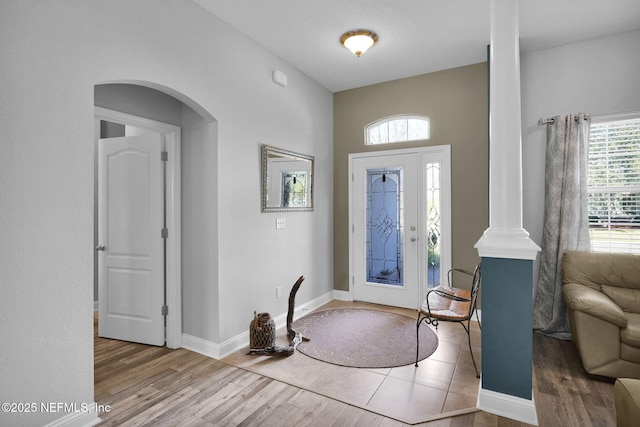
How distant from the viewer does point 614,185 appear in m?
3.40

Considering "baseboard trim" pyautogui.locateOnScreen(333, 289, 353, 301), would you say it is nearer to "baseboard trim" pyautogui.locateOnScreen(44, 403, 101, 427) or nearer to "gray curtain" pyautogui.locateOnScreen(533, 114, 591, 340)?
"gray curtain" pyautogui.locateOnScreen(533, 114, 591, 340)

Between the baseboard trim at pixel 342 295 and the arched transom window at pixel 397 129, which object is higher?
the arched transom window at pixel 397 129

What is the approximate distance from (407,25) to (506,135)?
161 centimetres

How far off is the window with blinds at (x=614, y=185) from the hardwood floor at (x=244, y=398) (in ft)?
4.33

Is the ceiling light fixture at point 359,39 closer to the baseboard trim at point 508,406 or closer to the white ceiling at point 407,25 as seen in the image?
the white ceiling at point 407,25

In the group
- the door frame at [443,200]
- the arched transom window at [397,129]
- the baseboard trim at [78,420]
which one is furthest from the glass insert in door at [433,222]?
the baseboard trim at [78,420]

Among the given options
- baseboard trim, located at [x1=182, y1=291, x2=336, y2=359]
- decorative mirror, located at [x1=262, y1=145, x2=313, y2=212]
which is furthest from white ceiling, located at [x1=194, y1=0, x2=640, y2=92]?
baseboard trim, located at [x1=182, y1=291, x2=336, y2=359]

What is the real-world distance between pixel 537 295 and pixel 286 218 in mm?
2827

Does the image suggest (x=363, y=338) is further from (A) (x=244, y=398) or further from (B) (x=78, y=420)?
(B) (x=78, y=420)

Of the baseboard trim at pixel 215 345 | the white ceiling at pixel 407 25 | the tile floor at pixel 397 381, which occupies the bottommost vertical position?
the tile floor at pixel 397 381

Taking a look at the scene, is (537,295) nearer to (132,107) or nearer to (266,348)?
(266,348)

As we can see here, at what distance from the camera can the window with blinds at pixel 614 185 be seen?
3.34 meters

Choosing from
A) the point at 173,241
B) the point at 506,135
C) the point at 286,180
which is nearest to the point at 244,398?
the point at 173,241

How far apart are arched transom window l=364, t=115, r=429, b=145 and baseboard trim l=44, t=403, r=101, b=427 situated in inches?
156
